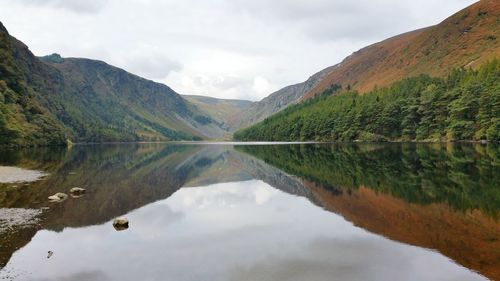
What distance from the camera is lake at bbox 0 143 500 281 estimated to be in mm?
19062

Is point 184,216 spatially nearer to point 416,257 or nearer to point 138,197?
point 138,197

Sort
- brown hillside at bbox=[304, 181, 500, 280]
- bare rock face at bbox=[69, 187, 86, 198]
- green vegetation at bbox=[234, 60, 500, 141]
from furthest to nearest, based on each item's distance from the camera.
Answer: green vegetation at bbox=[234, 60, 500, 141] < bare rock face at bbox=[69, 187, 86, 198] < brown hillside at bbox=[304, 181, 500, 280]

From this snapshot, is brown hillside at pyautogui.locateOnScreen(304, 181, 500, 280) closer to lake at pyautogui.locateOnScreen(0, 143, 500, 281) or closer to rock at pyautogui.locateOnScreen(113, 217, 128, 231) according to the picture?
lake at pyautogui.locateOnScreen(0, 143, 500, 281)

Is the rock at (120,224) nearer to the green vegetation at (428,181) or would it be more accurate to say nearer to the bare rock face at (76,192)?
the bare rock face at (76,192)

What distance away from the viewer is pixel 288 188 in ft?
159

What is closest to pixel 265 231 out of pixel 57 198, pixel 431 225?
pixel 431 225

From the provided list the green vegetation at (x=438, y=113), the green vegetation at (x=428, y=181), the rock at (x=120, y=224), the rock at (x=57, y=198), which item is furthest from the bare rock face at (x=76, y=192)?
the green vegetation at (x=438, y=113)

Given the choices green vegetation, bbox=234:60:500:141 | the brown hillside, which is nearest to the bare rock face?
the brown hillside

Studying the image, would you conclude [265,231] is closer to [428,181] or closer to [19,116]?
[428,181]

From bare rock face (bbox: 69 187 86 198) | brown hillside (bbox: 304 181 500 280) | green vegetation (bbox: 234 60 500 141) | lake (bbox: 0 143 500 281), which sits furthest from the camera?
green vegetation (bbox: 234 60 500 141)

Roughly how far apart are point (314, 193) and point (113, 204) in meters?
20.5

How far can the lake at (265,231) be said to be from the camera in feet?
62.5

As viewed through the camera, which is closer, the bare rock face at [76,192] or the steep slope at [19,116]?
the bare rock face at [76,192]

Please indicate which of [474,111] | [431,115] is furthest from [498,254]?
[431,115]
